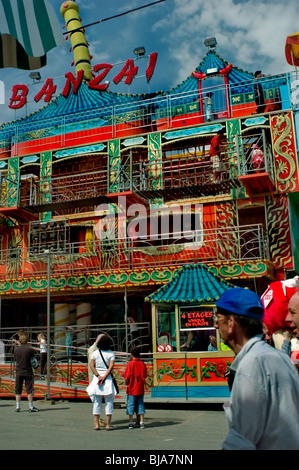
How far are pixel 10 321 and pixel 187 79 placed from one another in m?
15.0

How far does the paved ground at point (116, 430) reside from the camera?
25.6 ft

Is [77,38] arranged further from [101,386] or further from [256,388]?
[256,388]

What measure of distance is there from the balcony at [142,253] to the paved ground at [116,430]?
667cm

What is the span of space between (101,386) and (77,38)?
87.3ft

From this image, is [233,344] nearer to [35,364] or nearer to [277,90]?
[35,364]

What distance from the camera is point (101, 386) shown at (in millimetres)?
9664

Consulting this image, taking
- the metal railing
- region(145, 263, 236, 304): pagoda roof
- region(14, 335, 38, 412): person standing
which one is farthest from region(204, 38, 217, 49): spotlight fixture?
region(14, 335, 38, 412): person standing

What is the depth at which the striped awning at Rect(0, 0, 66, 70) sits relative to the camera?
8088mm

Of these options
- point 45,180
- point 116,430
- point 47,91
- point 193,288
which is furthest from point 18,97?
point 116,430

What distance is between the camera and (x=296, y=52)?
62.2ft

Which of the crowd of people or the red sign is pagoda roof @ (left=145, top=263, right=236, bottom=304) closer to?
the red sign

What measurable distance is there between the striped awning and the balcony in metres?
10.8

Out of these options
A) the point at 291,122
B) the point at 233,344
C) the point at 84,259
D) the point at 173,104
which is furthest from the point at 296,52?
the point at 233,344

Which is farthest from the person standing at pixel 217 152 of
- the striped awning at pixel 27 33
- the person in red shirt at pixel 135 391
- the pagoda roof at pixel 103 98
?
the striped awning at pixel 27 33
